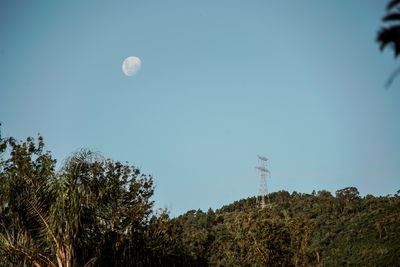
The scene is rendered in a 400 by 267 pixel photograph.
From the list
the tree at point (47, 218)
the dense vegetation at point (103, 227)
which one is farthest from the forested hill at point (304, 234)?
the tree at point (47, 218)

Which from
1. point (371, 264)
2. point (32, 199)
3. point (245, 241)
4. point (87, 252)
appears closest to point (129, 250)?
point (87, 252)

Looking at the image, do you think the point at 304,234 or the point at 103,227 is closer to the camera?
the point at 103,227

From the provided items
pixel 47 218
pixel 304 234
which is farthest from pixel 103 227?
pixel 304 234

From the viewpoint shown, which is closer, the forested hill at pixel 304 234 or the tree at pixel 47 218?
the tree at pixel 47 218

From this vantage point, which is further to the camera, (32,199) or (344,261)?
(344,261)

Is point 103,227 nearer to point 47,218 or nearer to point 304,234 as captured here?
point 47,218

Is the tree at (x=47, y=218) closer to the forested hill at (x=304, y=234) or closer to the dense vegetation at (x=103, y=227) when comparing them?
the dense vegetation at (x=103, y=227)

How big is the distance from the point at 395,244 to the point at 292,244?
32854mm

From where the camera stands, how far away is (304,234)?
1997cm

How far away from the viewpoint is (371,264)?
4181cm

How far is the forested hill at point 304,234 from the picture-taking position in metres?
21.2

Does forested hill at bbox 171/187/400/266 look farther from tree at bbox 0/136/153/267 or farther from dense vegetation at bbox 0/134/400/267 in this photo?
tree at bbox 0/136/153/267

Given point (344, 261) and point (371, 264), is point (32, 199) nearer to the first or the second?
point (371, 264)

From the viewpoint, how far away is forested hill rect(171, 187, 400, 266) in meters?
21.2
